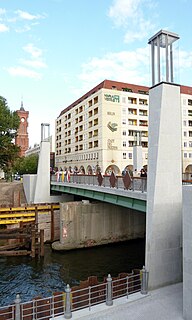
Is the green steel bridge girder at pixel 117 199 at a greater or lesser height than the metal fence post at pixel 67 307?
greater

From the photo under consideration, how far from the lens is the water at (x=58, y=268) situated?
14.5 meters

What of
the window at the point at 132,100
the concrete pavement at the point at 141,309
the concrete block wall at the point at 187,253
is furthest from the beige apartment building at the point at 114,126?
the concrete block wall at the point at 187,253

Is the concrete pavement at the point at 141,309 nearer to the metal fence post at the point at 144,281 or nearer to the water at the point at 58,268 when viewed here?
the metal fence post at the point at 144,281

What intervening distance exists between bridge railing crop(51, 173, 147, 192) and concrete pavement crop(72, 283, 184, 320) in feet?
17.0

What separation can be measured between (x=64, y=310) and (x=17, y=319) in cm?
154

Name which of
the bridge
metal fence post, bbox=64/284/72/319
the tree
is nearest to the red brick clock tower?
the tree

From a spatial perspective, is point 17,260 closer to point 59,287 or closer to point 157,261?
point 59,287

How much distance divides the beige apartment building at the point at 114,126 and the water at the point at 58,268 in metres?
24.9

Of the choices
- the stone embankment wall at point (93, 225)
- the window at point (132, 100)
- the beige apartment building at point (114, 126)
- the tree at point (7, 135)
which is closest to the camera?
the stone embankment wall at point (93, 225)

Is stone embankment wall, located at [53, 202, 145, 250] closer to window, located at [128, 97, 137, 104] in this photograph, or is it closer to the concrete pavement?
the concrete pavement

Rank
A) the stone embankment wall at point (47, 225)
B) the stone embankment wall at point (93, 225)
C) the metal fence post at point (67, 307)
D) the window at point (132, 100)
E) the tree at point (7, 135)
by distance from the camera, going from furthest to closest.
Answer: the window at point (132, 100) → the tree at point (7, 135) → the stone embankment wall at point (47, 225) → the stone embankment wall at point (93, 225) → the metal fence post at point (67, 307)

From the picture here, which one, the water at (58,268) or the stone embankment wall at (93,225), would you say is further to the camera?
the stone embankment wall at (93,225)

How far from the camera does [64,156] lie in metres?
69.4

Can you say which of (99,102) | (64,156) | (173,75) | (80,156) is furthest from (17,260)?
(64,156)
